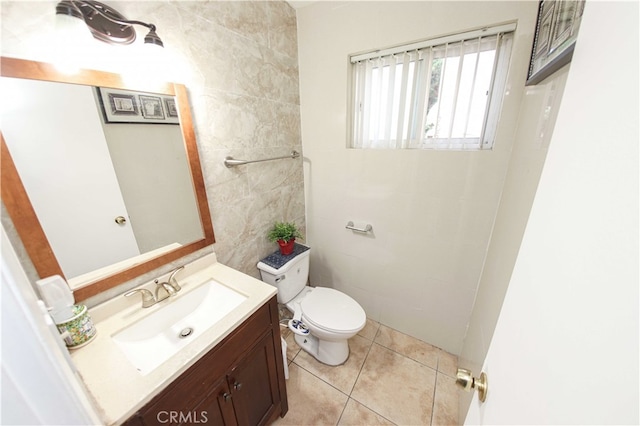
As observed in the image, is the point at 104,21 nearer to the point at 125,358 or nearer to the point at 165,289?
the point at 165,289

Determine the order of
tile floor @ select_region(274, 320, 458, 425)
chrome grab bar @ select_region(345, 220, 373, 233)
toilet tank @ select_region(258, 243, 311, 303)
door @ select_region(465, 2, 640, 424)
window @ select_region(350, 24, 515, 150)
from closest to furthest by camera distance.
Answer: door @ select_region(465, 2, 640, 424) < window @ select_region(350, 24, 515, 150) < tile floor @ select_region(274, 320, 458, 425) < toilet tank @ select_region(258, 243, 311, 303) < chrome grab bar @ select_region(345, 220, 373, 233)

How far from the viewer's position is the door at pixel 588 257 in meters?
0.24

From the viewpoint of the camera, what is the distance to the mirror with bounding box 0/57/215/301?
2.37 ft

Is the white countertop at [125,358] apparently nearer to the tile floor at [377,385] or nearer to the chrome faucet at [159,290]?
the chrome faucet at [159,290]

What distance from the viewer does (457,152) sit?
4.33 ft

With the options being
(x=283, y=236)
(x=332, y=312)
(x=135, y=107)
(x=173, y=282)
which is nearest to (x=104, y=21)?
(x=135, y=107)

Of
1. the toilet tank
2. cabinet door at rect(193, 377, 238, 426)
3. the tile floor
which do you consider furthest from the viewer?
the toilet tank

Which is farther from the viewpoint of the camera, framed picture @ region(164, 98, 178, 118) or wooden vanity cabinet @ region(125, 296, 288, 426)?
framed picture @ region(164, 98, 178, 118)

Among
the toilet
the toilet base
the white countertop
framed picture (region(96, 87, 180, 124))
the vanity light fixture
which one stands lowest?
the toilet base

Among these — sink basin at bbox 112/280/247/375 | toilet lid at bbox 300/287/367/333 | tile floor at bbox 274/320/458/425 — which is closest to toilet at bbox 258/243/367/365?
toilet lid at bbox 300/287/367/333

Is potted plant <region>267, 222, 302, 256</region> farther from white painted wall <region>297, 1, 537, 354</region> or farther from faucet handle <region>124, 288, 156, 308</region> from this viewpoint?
faucet handle <region>124, 288, 156, 308</region>

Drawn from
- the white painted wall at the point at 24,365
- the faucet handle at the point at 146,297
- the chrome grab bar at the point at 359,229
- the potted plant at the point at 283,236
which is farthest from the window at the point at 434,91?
the white painted wall at the point at 24,365

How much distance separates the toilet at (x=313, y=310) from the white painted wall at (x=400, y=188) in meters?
0.37

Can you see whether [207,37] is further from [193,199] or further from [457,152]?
[457,152]
